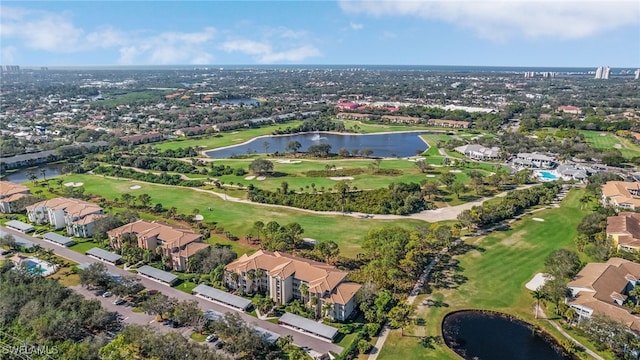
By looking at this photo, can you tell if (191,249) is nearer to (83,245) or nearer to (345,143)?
(83,245)

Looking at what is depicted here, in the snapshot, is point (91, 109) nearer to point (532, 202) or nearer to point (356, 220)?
point (356, 220)

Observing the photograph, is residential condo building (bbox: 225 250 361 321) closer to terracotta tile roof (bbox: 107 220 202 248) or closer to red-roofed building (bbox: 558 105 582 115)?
terracotta tile roof (bbox: 107 220 202 248)

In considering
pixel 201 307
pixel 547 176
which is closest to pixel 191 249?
pixel 201 307

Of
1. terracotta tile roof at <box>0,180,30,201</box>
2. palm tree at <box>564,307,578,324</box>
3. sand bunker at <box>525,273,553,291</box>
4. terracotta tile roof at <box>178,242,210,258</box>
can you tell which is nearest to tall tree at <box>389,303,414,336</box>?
palm tree at <box>564,307,578,324</box>

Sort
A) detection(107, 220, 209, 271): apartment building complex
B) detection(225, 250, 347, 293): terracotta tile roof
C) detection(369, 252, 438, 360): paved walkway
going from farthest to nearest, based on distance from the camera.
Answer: detection(107, 220, 209, 271): apartment building complex → detection(225, 250, 347, 293): terracotta tile roof → detection(369, 252, 438, 360): paved walkway

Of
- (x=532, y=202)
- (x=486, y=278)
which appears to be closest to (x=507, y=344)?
(x=486, y=278)
